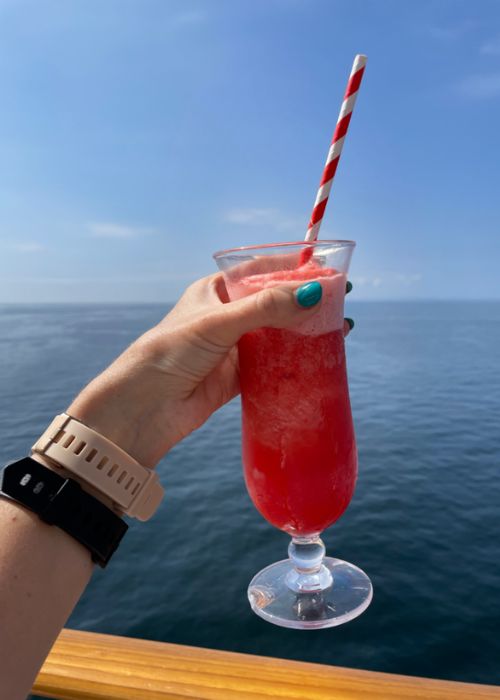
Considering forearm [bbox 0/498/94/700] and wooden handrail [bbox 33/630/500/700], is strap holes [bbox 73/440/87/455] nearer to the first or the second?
forearm [bbox 0/498/94/700]

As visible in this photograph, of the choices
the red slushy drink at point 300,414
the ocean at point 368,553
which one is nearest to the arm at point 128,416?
the red slushy drink at point 300,414

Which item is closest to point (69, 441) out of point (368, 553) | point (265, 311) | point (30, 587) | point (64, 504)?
point (64, 504)

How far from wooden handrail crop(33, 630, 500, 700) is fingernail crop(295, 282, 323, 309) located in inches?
33.2

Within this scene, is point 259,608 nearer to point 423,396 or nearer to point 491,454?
point 491,454

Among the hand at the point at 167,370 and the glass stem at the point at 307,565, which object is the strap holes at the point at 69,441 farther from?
the glass stem at the point at 307,565

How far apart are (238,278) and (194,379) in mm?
326

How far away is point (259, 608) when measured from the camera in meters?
1.60

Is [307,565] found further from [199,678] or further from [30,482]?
[30,482]

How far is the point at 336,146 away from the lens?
5.19 ft

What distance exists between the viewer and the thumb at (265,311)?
1.32 metres

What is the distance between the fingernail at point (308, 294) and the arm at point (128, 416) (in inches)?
0.8

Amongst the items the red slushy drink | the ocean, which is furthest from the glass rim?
the ocean

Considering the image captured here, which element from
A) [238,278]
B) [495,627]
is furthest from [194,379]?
[495,627]

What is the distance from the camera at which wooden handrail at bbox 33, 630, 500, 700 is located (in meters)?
1.17
